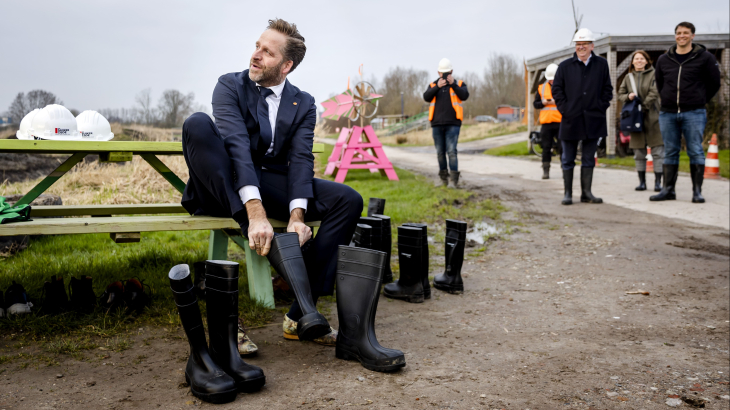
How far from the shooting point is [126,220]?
288 centimetres

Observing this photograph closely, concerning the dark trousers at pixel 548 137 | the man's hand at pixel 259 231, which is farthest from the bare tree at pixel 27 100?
the dark trousers at pixel 548 137

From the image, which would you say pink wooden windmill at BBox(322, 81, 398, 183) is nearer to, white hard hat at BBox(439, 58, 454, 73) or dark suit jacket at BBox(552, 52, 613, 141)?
white hard hat at BBox(439, 58, 454, 73)

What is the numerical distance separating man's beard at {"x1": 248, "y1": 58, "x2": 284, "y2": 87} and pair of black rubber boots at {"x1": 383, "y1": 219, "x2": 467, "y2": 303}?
1.16 meters

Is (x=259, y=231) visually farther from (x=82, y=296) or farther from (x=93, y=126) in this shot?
(x=93, y=126)

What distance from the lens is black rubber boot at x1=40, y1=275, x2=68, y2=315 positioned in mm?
3088

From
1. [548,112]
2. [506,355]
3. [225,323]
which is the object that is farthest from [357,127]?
[225,323]

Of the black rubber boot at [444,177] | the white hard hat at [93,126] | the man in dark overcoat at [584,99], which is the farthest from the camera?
the black rubber boot at [444,177]

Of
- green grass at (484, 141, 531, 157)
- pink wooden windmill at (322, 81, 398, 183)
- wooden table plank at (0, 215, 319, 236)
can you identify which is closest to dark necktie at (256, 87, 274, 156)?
wooden table plank at (0, 215, 319, 236)

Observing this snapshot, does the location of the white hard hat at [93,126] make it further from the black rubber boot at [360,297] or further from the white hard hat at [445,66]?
the white hard hat at [445,66]

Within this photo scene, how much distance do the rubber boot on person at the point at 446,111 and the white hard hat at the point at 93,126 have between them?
6202 millimetres

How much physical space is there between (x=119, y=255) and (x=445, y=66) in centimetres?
632

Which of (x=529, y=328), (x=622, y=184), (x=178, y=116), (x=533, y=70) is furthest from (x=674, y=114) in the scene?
(x=533, y=70)

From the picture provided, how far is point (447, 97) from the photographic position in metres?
9.19

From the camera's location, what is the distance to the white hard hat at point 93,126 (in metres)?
3.41
